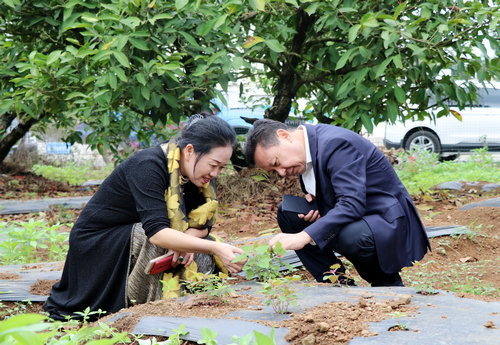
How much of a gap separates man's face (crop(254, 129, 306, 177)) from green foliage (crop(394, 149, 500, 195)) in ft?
11.5

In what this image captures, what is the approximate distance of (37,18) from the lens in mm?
5086

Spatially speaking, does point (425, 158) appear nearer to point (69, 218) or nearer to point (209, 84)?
point (209, 84)

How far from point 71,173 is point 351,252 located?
1032 centimetres

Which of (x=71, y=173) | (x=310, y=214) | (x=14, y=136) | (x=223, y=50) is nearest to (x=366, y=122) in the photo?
(x=223, y=50)

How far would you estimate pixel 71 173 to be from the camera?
12000mm

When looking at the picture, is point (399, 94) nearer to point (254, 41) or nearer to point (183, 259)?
point (254, 41)

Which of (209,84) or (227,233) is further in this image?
(227,233)

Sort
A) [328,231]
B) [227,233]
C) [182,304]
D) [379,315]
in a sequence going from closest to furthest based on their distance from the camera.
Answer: [379,315]
[182,304]
[328,231]
[227,233]

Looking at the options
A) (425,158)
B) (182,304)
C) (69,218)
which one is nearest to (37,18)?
(69,218)

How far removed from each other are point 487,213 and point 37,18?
14.2 feet

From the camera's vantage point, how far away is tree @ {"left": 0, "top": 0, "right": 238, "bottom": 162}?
→ 4.01m

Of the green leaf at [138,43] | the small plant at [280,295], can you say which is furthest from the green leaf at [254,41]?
the small plant at [280,295]

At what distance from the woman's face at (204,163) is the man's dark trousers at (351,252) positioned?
1.73 ft

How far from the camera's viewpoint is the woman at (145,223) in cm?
266
